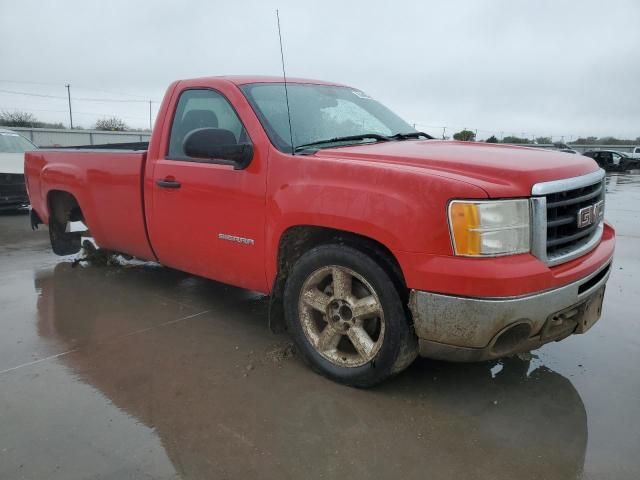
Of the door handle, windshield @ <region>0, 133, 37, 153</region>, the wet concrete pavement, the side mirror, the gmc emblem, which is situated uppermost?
windshield @ <region>0, 133, 37, 153</region>

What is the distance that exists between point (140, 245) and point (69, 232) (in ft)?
5.75

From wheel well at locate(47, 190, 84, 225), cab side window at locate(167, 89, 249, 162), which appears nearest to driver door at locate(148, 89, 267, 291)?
cab side window at locate(167, 89, 249, 162)

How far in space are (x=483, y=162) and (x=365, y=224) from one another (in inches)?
28.1

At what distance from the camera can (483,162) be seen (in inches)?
113

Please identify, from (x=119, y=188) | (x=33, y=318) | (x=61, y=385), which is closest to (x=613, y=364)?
(x=61, y=385)

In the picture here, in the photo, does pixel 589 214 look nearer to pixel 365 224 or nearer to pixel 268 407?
pixel 365 224

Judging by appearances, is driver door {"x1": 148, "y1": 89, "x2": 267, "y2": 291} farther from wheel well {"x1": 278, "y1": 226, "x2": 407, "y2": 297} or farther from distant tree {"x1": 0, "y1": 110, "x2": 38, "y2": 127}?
distant tree {"x1": 0, "y1": 110, "x2": 38, "y2": 127}

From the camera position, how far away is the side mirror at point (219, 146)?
344cm

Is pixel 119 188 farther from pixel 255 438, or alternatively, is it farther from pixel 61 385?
pixel 255 438

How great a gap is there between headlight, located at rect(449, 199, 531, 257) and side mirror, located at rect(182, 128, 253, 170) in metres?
A: 1.48

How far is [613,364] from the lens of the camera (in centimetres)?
355

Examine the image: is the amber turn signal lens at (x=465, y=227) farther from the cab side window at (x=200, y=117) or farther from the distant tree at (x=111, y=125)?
→ the distant tree at (x=111, y=125)

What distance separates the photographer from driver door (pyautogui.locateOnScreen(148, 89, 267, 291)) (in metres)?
3.55

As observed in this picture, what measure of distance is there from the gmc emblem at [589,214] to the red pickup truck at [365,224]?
11mm
